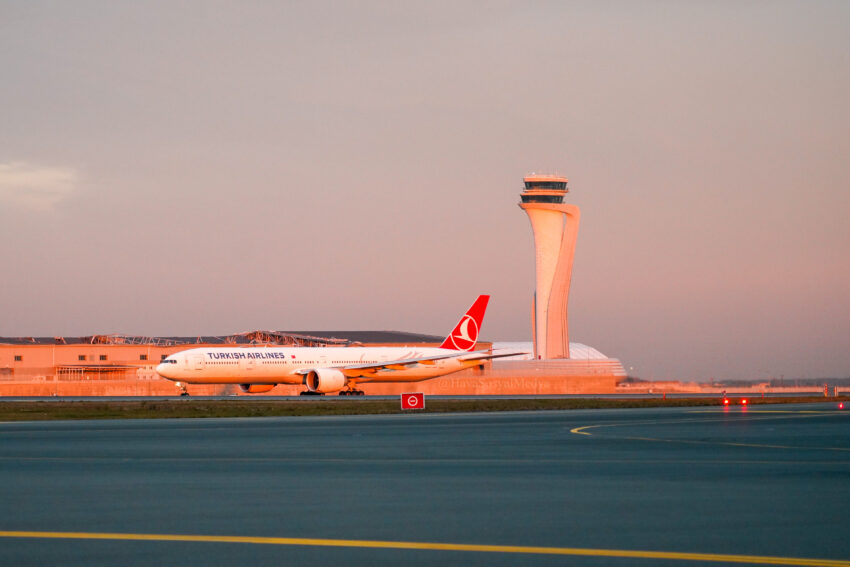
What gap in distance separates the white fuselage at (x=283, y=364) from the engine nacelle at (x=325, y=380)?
4.94ft

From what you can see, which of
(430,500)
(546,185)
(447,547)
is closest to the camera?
(447,547)

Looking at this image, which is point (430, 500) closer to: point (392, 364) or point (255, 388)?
point (392, 364)

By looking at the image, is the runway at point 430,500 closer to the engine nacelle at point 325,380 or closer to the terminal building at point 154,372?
the engine nacelle at point 325,380

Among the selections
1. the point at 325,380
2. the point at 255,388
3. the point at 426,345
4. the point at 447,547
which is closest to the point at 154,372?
the point at 255,388

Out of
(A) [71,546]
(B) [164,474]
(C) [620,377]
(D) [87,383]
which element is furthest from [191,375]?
(A) [71,546]

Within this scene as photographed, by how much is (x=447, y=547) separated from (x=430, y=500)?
13.2 feet

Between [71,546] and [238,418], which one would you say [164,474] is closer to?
[71,546]

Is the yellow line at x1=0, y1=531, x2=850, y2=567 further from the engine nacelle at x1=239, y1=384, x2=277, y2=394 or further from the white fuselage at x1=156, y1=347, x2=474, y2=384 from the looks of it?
the engine nacelle at x1=239, y1=384, x2=277, y2=394

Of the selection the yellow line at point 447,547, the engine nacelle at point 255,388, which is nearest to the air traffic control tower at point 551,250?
the engine nacelle at point 255,388

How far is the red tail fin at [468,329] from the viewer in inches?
3784

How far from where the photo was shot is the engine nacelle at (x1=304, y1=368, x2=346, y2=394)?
265ft

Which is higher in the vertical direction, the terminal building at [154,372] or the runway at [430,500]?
the terminal building at [154,372]

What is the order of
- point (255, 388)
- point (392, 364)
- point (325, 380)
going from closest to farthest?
point (325, 380)
point (392, 364)
point (255, 388)

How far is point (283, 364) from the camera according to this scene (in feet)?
272
